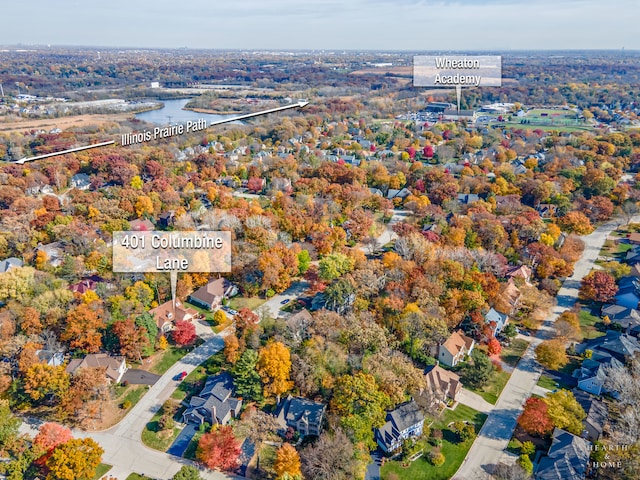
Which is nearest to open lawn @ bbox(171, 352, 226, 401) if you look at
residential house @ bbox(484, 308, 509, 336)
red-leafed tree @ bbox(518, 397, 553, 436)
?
red-leafed tree @ bbox(518, 397, 553, 436)

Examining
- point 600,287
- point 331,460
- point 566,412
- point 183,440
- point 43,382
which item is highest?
point 600,287

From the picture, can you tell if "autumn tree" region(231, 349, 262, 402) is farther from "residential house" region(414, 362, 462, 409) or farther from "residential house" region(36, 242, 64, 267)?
"residential house" region(36, 242, 64, 267)

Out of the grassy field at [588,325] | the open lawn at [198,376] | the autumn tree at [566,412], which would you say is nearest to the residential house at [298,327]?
the open lawn at [198,376]

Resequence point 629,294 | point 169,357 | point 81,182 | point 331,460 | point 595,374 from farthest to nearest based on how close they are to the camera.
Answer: point 81,182 → point 629,294 → point 169,357 → point 595,374 → point 331,460

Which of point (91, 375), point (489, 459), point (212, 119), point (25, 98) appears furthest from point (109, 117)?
point (489, 459)

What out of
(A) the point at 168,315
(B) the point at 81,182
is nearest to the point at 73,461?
(A) the point at 168,315

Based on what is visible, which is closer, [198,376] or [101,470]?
[101,470]

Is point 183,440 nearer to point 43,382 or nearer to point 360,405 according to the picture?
point 43,382
